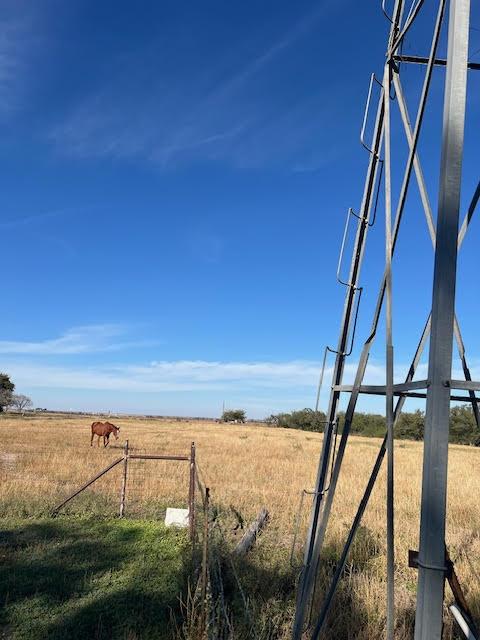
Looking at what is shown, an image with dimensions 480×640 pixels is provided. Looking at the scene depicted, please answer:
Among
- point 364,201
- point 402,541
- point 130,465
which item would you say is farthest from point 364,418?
point 364,201

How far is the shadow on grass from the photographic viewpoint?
19.8 ft

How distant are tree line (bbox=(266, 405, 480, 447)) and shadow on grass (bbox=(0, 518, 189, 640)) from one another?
38.1 m

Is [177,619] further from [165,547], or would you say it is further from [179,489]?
[179,489]

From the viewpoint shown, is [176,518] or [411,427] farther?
[411,427]

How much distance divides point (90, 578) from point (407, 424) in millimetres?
69780

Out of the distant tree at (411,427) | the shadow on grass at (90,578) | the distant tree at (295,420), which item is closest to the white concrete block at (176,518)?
the shadow on grass at (90,578)

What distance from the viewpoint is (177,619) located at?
6223 mm

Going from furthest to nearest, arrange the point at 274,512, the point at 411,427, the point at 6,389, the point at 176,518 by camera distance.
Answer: the point at 6,389
the point at 411,427
the point at 274,512
the point at 176,518

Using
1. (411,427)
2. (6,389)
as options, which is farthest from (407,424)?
(6,389)

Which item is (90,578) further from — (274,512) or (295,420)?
(295,420)

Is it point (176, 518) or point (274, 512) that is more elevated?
point (176, 518)

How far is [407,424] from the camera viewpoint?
7225 cm

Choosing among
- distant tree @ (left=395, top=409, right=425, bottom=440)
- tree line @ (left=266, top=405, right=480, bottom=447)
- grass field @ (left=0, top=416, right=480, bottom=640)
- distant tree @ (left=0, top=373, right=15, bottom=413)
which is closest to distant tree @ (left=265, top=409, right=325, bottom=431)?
tree line @ (left=266, top=405, right=480, bottom=447)

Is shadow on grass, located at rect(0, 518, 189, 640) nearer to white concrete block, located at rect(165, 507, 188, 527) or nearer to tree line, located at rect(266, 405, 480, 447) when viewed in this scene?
white concrete block, located at rect(165, 507, 188, 527)
